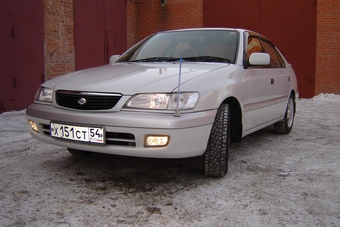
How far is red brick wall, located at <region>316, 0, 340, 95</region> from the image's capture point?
10.8m

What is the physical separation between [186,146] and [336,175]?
1585 millimetres

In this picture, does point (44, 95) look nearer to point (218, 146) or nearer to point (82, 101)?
point (82, 101)

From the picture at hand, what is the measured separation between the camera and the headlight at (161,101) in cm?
292

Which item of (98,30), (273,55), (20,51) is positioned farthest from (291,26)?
(20,51)

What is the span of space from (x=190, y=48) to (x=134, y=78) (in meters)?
1.10

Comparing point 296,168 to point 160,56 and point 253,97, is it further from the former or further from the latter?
point 160,56

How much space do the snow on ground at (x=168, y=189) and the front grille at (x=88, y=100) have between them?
0.65m

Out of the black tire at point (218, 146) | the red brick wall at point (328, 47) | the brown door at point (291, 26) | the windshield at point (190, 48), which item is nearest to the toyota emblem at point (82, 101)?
the black tire at point (218, 146)

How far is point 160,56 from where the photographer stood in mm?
4188

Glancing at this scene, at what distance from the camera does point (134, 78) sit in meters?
3.25

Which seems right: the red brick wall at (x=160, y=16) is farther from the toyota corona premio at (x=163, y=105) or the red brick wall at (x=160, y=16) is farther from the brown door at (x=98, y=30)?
the toyota corona premio at (x=163, y=105)

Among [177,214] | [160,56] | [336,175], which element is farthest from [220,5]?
[177,214]

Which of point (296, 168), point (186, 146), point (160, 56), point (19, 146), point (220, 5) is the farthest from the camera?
point (220, 5)

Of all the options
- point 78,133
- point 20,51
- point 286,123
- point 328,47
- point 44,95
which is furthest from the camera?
point 328,47
